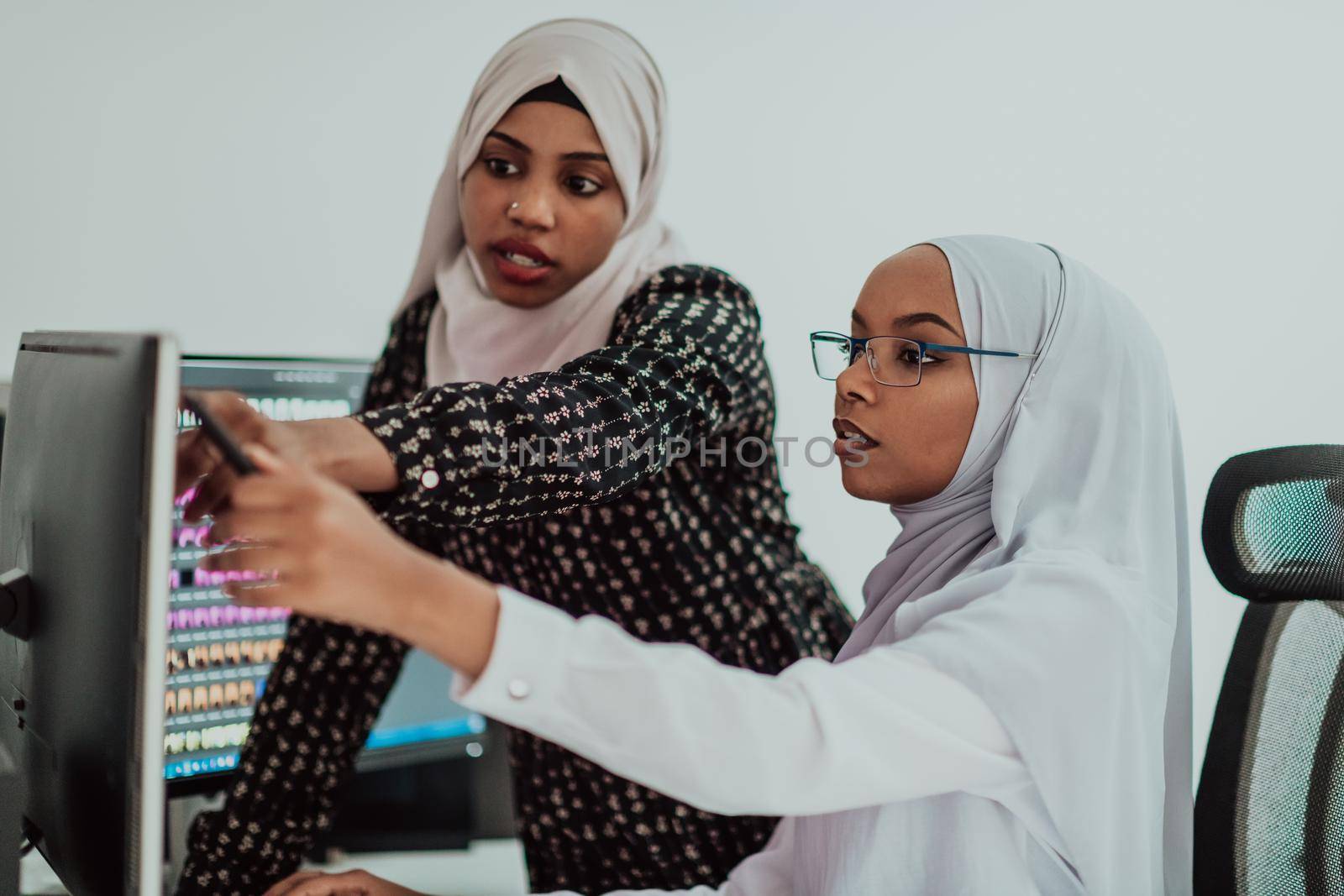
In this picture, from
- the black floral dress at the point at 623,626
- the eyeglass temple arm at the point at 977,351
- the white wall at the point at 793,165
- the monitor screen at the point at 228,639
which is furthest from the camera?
the white wall at the point at 793,165

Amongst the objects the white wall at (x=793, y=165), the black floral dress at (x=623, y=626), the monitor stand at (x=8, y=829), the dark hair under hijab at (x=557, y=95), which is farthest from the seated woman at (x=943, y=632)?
the white wall at (x=793, y=165)

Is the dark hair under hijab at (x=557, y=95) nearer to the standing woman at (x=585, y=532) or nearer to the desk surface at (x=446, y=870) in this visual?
the standing woman at (x=585, y=532)

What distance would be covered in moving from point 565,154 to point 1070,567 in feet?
2.31

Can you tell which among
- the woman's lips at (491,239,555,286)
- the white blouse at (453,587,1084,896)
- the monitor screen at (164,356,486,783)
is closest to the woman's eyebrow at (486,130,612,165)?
the woman's lips at (491,239,555,286)

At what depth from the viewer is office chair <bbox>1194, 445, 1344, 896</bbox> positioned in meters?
0.96

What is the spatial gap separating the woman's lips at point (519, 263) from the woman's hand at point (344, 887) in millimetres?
653

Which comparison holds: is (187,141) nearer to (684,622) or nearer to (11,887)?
(684,622)

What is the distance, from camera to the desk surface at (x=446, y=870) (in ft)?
4.88

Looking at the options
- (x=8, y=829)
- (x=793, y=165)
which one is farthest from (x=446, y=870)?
(x=793, y=165)

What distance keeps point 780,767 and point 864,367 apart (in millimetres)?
418

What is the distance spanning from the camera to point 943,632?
0.80 meters

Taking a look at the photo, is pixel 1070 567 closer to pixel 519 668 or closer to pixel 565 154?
pixel 519 668

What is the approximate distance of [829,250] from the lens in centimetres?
226

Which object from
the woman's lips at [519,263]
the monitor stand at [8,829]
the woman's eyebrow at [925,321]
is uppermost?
the woman's lips at [519,263]
